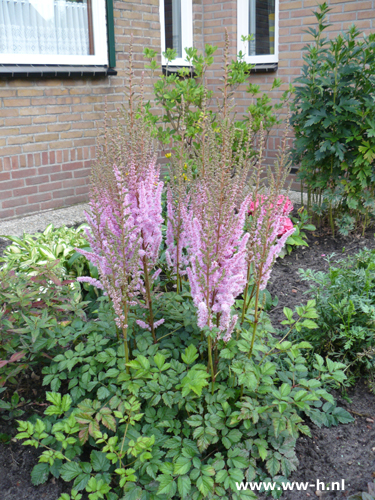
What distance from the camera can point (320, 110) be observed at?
13.0 ft

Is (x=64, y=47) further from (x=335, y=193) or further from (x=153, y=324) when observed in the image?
(x=153, y=324)

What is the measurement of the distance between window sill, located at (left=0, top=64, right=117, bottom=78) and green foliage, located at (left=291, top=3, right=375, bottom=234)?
8.42ft

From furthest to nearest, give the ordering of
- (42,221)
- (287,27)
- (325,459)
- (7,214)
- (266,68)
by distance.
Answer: (266,68) < (287,27) < (7,214) < (42,221) < (325,459)

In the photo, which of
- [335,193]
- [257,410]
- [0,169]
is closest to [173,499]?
[257,410]

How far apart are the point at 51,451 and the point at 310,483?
3.40 ft

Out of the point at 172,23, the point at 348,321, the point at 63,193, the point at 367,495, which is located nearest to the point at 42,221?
the point at 63,193

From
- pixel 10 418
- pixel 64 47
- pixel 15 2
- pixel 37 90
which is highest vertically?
pixel 15 2

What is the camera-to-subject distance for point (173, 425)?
1.77m

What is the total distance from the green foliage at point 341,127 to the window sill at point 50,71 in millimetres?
2567

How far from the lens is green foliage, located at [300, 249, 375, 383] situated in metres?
2.28

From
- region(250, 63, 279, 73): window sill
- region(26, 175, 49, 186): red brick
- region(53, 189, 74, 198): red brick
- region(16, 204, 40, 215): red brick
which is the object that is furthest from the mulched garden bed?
region(250, 63, 279, 73): window sill

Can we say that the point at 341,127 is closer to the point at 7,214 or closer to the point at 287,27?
Result: the point at 287,27

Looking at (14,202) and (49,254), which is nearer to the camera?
(49,254)

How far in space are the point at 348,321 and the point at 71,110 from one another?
4.29 meters
